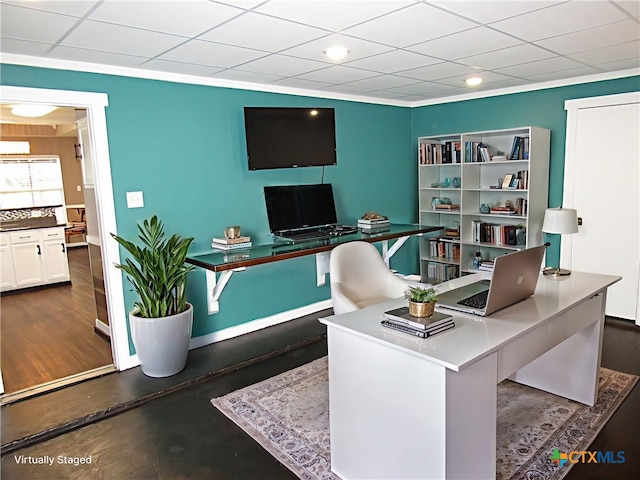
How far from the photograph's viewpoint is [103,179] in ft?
10.8

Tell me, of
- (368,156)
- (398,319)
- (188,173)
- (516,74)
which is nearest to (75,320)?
(188,173)

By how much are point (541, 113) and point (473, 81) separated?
2.87 feet

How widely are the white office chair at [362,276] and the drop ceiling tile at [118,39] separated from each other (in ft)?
5.68

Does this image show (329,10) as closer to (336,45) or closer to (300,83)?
(336,45)

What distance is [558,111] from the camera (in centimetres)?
440

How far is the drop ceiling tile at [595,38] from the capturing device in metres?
2.72

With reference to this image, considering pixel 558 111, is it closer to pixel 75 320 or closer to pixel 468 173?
pixel 468 173

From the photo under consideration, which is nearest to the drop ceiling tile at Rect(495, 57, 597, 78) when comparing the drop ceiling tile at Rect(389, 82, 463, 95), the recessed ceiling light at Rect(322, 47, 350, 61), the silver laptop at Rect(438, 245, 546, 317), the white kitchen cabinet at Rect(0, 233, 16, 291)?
the drop ceiling tile at Rect(389, 82, 463, 95)

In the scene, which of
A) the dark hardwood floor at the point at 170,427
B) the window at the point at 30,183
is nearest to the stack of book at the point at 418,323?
the dark hardwood floor at the point at 170,427

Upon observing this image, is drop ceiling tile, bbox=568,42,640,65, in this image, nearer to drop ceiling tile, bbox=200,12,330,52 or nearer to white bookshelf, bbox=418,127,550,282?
white bookshelf, bbox=418,127,550,282

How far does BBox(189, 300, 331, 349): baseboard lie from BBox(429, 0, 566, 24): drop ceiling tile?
3.01m

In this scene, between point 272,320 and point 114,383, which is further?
point 272,320

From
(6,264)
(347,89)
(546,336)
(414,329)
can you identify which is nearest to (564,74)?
(347,89)

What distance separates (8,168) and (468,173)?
27.5ft
